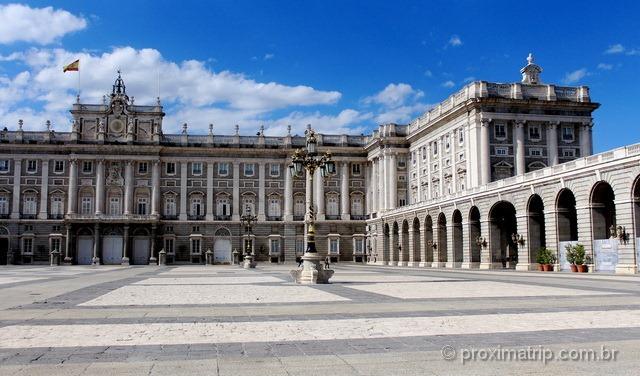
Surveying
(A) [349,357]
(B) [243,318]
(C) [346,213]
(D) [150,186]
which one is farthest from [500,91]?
(A) [349,357]

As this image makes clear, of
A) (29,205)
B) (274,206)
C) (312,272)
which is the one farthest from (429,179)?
(29,205)

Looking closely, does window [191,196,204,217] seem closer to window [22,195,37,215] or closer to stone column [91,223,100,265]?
stone column [91,223,100,265]

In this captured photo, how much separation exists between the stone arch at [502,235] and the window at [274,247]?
4113cm

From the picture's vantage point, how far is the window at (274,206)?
90.1 m

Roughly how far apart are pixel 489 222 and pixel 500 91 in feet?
56.3

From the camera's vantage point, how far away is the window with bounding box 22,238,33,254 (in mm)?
83625

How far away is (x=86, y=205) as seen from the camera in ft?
281

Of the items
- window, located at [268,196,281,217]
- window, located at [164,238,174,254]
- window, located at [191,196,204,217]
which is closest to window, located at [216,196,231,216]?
window, located at [191,196,204,217]

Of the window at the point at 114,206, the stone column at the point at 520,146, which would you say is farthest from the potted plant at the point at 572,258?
the window at the point at 114,206

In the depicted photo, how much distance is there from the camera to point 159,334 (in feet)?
38.3

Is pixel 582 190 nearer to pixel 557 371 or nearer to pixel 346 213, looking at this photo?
pixel 557 371

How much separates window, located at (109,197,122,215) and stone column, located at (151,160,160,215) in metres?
4.57

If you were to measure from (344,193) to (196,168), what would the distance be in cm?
2101

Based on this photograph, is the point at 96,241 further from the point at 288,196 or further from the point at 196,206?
the point at 288,196
